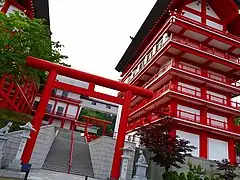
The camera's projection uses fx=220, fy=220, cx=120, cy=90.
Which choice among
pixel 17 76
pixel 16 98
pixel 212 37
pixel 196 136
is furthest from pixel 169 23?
pixel 16 98

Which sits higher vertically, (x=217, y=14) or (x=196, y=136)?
(x=217, y=14)

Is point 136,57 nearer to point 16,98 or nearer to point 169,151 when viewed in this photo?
point 16,98

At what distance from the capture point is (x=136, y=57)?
34188mm

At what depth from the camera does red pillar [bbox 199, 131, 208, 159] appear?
19.8 metres

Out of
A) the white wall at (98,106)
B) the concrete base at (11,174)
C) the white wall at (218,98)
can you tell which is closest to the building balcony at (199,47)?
the white wall at (218,98)

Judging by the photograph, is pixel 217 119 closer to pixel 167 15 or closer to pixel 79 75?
pixel 167 15

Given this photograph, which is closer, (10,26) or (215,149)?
(10,26)

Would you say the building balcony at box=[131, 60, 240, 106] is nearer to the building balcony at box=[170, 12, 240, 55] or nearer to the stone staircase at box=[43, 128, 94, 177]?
the building balcony at box=[170, 12, 240, 55]

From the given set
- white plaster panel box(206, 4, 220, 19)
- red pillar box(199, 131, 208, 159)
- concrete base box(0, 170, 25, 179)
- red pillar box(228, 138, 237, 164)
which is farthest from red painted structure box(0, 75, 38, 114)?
white plaster panel box(206, 4, 220, 19)

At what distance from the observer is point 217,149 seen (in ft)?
68.2

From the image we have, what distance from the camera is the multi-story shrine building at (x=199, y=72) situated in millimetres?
20438

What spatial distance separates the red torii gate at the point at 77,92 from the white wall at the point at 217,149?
9.69 m

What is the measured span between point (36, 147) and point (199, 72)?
55.7 feet

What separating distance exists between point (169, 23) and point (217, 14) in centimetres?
812
